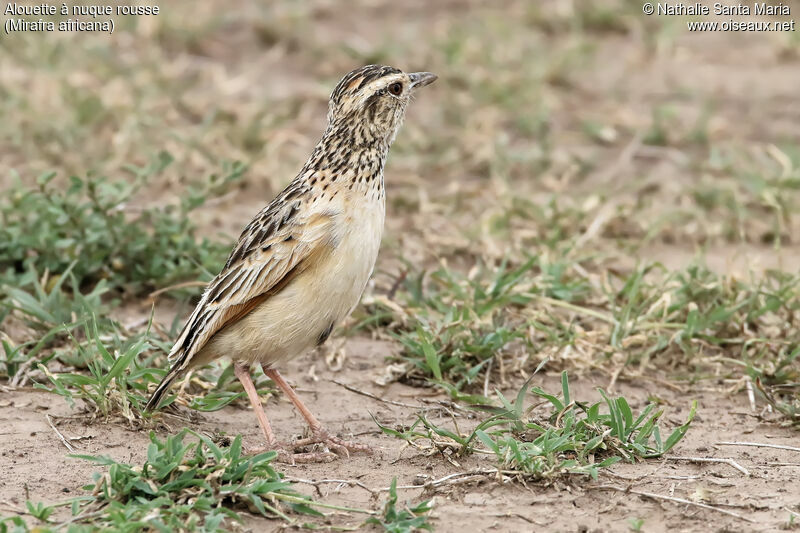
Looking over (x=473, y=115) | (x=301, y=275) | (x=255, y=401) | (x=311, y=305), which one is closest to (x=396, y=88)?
(x=301, y=275)

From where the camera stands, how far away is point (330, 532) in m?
4.69

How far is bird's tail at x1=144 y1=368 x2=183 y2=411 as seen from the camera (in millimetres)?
5512

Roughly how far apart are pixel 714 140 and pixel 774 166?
757 millimetres

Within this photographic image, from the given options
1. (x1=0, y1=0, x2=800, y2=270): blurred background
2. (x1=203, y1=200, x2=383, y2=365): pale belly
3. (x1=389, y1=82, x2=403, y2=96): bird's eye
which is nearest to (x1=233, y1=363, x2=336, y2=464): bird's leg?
(x1=203, y1=200, x2=383, y2=365): pale belly

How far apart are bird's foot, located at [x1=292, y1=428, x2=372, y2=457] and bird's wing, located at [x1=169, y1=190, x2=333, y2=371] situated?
66cm

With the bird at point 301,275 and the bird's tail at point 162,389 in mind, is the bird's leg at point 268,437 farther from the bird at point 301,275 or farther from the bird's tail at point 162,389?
the bird's tail at point 162,389

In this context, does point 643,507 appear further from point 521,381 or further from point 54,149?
point 54,149

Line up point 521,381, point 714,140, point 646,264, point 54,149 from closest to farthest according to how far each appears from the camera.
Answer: point 521,381 → point 646,264 → point 54,149 → point 714,140

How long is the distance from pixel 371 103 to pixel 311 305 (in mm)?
1128

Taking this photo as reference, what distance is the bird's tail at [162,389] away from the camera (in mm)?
5512

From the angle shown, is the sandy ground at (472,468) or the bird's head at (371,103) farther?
the bird's head at (371,103)

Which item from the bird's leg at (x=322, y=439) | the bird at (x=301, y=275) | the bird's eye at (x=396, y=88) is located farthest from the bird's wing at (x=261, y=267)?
the bird's eye at (x=396, y=88)

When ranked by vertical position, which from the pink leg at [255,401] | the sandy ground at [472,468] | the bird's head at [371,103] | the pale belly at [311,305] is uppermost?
the bird's head at [371,103]

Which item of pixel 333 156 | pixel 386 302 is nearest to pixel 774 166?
pixel 386 302
